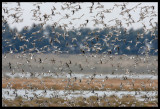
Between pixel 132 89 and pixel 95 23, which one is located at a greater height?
pixel 95 23

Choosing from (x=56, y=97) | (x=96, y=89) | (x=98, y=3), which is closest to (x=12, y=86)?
(x=96, y=89)

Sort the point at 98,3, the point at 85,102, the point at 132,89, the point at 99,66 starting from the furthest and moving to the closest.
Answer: the point at 99,66
the point at 132,89
the point at 85,102
the point at 98,3

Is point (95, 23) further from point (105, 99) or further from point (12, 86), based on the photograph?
point (12, 86)

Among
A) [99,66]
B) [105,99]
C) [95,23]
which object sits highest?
[95,23]

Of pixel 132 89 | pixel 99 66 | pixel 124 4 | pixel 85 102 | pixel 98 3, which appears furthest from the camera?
pixel 99 66

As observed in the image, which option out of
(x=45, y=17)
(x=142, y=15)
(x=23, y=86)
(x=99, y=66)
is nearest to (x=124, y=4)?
(x=142, y=15)

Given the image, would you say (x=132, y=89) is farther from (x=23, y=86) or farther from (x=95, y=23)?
(x=95, y=23)

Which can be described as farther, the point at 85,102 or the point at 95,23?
the point at 85,102

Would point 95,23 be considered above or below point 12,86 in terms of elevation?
above

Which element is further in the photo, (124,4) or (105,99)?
(105,99)
